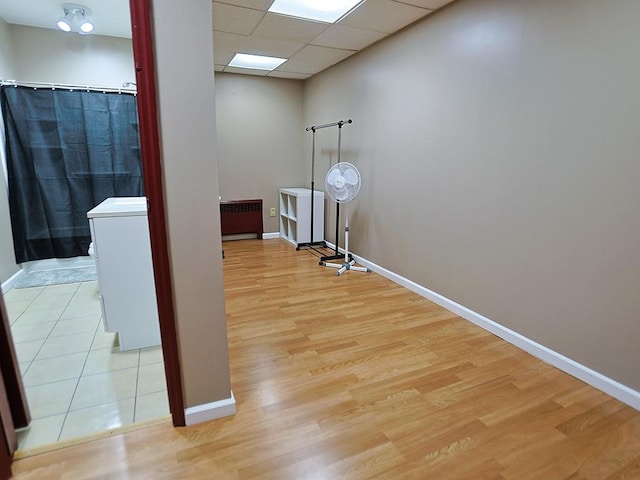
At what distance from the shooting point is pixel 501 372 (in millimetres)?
2129

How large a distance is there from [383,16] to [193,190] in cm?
235

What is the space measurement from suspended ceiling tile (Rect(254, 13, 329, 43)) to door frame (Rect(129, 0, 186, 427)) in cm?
187

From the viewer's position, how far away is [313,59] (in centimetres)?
417

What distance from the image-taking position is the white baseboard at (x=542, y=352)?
1.88 meters

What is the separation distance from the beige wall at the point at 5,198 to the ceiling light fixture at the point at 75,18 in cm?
63

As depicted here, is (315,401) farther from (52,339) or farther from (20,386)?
(52,339)

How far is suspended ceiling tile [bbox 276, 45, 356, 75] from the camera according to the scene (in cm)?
385

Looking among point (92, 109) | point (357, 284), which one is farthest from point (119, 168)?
point (357, 284)

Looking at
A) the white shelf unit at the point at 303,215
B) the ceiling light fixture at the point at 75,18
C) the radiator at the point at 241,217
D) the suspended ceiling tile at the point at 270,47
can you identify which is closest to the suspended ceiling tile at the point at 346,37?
the suspended ceiling tile at the point at 270,47

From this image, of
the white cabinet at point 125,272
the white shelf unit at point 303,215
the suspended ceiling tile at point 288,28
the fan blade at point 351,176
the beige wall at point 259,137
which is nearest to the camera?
the white cabinet at point 125,272

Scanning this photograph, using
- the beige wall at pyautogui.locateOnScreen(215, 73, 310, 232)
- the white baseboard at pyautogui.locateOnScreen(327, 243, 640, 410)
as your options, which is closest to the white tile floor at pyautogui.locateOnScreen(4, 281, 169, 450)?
the white baseboard at pyautogui.locateOnScreen(327, 243, 640, 410)

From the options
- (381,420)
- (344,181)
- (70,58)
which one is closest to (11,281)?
(70,58)

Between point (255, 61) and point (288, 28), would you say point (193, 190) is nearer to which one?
point (288, 28)

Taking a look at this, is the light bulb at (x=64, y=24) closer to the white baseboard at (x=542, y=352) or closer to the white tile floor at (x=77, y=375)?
the white tile floor at (x=77, y=375)
